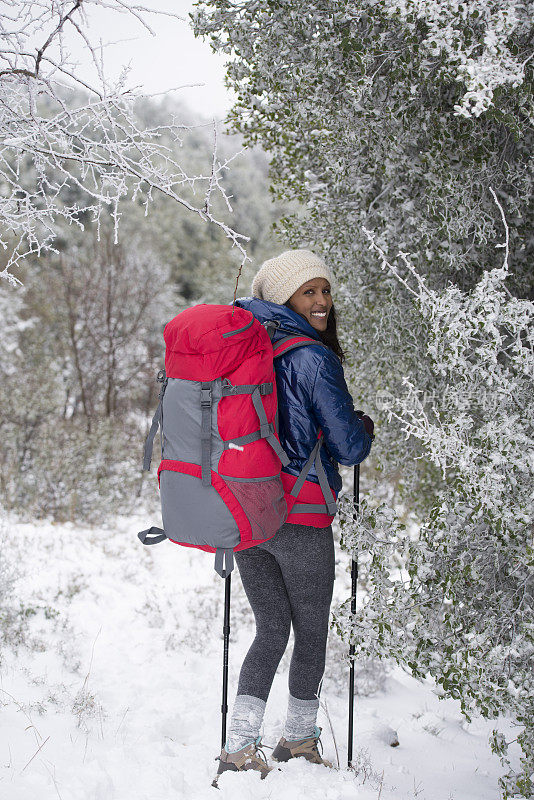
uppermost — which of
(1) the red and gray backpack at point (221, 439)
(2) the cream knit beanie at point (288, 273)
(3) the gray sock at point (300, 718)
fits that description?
(2) the cream knit beanie at point (288, 273)

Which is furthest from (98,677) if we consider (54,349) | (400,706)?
(54,349)

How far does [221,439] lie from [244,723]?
1231mm

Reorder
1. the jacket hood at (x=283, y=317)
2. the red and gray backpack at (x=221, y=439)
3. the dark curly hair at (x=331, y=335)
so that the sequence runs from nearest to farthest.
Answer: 1. the red and gray backpack at (x=221, y=439)
2. the jacket hood at (x=283, y=317)
3. the dark curly hair at (x=331, y=335)

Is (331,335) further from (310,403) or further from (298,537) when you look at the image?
(298,537)

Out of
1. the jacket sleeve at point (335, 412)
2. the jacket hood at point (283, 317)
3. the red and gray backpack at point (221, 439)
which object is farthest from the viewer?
the jacket hood at point (283, 317)

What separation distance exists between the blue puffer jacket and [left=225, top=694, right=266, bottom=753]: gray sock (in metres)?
0.98

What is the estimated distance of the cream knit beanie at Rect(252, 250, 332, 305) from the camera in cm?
285

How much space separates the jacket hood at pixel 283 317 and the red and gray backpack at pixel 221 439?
21 centimetres

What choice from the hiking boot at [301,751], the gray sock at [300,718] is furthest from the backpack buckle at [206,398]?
the hiking boot at [301,751]

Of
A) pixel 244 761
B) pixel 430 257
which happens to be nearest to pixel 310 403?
pixel 430 257

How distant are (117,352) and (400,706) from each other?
406 inches

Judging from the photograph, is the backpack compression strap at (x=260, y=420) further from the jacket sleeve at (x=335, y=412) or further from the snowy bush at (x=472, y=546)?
the snowy bush at (x=472, y=546)

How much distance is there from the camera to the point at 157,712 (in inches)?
144

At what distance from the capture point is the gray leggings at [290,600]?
106 inches
